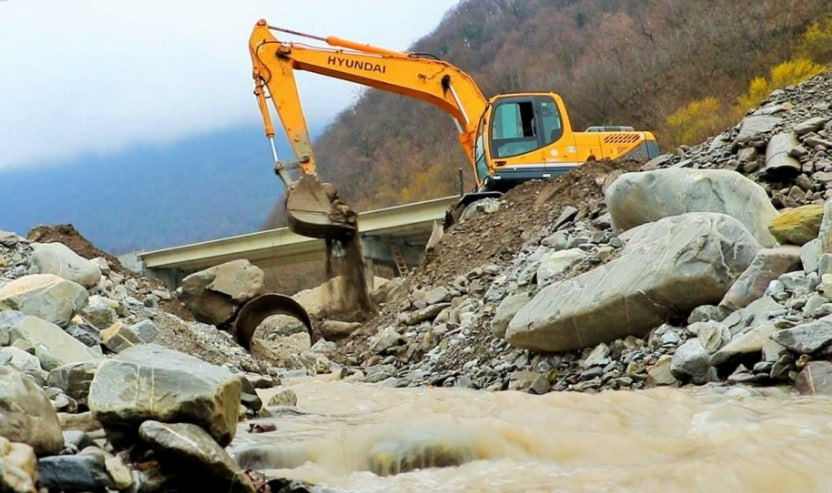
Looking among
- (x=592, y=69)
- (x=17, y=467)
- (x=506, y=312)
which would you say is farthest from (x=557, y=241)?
(x=592, y=69)

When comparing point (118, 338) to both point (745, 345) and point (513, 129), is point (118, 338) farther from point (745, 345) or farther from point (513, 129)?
point (513, 129)

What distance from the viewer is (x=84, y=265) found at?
11906 mm

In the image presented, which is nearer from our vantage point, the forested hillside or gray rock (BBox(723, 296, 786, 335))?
gray rock (BBox(723, 296, 786, 335))

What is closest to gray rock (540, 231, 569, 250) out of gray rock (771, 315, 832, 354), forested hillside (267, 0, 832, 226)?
gray rock (771, 315, 832, 354)

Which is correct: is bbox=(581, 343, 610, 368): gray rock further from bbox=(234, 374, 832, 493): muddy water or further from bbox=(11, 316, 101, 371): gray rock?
bbox=(11, 316, 101, 371): gray rock

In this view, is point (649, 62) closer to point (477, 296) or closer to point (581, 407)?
point (477, 296)

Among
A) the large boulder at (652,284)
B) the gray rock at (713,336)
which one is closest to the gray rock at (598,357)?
the large boulder at (652,284)

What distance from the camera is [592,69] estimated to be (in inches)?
2066

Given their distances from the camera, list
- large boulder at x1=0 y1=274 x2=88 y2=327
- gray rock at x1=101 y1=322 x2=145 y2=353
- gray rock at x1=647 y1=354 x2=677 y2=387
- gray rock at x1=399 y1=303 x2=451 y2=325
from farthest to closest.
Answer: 1. gray rock at x1=399 y1=303 x2=451 y2=325
2. large boulder at x1=0 y1=274 x2=88 y2=327
3. gray rock at x1=101 y1=322 x2=145 y2=353
4. gray rock at x1=647 y1=354 x2=677 y2=387

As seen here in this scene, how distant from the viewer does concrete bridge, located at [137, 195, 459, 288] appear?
1153 inches

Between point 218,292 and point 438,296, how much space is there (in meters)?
6.19

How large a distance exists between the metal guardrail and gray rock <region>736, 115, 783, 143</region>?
17.4 m

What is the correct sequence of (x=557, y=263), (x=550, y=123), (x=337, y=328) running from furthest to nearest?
(x=550, y=123) → (x=337, y=328) → (x=557, y=263)

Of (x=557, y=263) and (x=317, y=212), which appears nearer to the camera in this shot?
(x=557, y=263)
